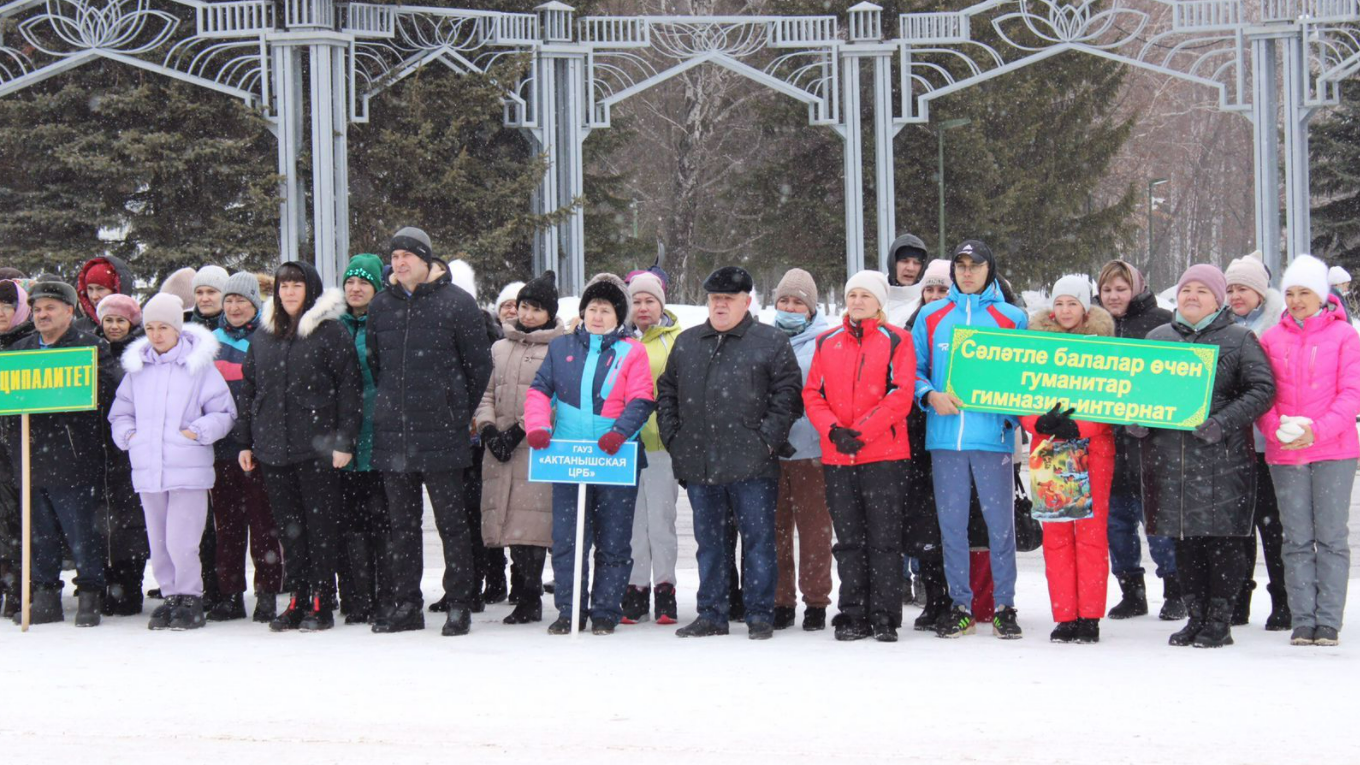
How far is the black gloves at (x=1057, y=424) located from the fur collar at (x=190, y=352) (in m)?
4.24

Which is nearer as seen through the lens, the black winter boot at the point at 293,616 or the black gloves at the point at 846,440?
the black gloves at the point at 846,440

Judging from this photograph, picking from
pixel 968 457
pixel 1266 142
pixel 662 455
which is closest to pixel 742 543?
pixel 662 455

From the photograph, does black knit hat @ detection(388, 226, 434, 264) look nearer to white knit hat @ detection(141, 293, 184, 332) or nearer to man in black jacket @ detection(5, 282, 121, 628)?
white knit hat @ detection(141, 293, 184, 332)

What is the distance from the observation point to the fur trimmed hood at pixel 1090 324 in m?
8.77

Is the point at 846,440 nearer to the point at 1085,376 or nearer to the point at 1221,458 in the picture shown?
the point at 1085,376

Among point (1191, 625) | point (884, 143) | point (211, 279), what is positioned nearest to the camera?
point (1191, 625)

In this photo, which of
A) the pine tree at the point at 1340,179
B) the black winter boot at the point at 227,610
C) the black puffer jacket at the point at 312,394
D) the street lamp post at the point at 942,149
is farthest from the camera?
the street lamp post at the point at 942,149

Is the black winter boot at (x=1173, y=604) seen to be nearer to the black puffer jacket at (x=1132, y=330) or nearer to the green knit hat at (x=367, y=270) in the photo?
the black puffer jacket at (x=1132, y=330)

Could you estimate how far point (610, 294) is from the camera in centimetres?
905

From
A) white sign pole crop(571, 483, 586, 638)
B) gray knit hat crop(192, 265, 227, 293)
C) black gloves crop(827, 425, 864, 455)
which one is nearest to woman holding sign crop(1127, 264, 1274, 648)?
black gloves crop(827, 425, 864, 455)

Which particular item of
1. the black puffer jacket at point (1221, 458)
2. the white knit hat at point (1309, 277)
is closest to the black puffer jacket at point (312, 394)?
the black puffer jacket at point (1221, 458)

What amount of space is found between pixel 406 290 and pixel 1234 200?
233ft

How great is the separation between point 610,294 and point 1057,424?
7.52ft

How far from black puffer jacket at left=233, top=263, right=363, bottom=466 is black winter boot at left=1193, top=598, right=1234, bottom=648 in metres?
4.18
